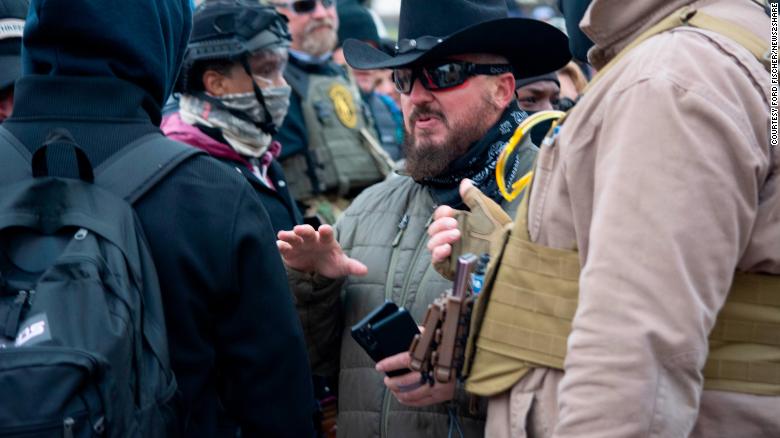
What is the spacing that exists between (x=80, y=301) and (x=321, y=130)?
4.56 metres

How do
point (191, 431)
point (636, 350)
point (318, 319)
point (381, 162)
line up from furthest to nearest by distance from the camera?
point (381, 162) < point (318, 319) < point (191, 431) < point (636, 350)

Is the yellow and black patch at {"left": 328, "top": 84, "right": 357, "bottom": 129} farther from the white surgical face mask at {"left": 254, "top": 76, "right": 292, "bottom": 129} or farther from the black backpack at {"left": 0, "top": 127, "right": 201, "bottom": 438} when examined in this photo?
the black backpack at {"left": 0, "top": 127, "right": 201, "bottom": 438}

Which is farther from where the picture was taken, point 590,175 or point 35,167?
point 35,167

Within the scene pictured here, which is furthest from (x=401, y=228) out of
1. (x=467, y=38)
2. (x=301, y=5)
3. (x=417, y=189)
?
(x=301, y=5)

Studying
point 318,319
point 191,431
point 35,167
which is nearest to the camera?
point 35,167

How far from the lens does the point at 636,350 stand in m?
Result: 1.80

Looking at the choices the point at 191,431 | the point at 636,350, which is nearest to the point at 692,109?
the point at 636,350

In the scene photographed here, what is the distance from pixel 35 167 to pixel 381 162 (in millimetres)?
4554

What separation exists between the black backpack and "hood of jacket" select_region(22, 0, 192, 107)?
0.71 ft

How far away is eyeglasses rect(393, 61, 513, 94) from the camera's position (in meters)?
3.59

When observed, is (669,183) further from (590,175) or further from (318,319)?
(318,319)

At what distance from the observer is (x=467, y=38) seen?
3.51 m

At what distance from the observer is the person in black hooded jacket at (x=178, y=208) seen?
2463 millimetres

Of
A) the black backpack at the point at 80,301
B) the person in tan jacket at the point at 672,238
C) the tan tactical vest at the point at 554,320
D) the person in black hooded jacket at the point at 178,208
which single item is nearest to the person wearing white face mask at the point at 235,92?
the person in black hooded jacket at the point at 178,208
